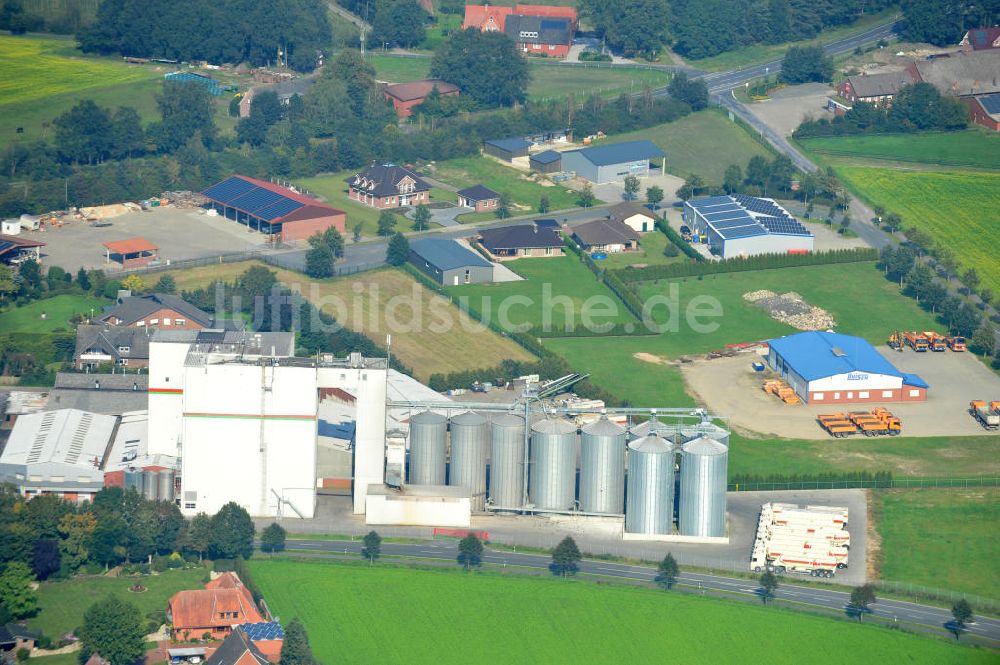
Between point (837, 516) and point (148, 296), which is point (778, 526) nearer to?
point (837, 516)

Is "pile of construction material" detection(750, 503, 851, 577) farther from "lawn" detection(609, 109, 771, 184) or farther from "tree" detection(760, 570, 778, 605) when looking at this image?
"lawn" detection(609, 109, 771, 184)

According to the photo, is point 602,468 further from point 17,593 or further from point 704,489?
point 17,593

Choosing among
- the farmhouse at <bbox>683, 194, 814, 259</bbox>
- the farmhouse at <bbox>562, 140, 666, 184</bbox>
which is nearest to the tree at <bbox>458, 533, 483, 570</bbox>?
the farmhouse at <bbox>683, 194, 814, 259</bbox>

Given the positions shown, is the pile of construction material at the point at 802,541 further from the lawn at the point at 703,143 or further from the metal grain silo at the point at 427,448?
the lawn at the point at 703,143

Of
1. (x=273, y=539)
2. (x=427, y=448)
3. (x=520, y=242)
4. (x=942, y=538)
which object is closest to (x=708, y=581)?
(x=942, y=538)

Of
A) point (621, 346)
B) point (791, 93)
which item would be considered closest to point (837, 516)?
point (621, 346)

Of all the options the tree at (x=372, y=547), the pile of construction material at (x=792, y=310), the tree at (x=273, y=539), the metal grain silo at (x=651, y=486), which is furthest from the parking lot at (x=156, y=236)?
the metal grain silo at (x=651, y=486)
